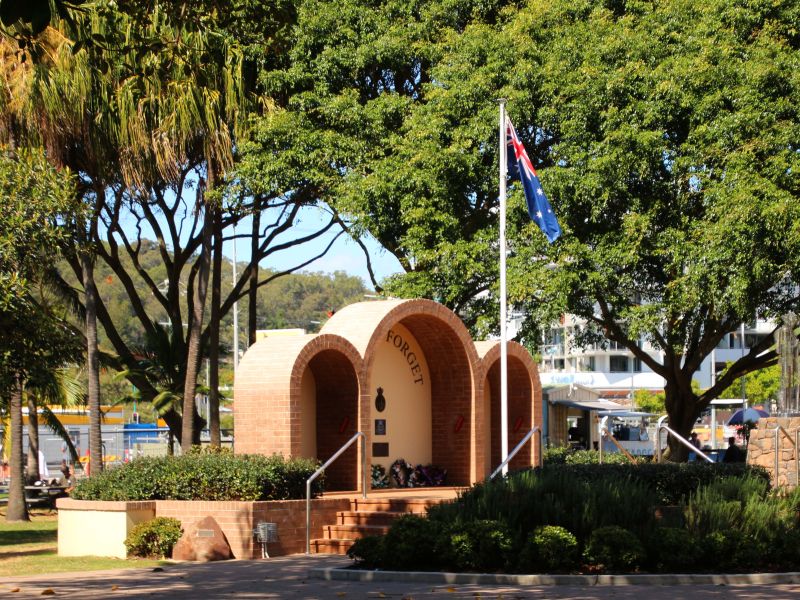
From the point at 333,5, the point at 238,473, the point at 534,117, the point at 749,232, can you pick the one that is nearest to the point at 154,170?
the point at 333,5

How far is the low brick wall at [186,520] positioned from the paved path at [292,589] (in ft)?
6.65

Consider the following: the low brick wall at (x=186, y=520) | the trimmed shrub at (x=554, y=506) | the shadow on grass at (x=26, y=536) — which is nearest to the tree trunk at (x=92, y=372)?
the shadow on grass at (x=26, y=536)

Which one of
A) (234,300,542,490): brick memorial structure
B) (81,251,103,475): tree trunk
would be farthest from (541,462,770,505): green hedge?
(81,251,103,475): tree trunk

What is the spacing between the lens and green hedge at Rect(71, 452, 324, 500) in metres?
16.9

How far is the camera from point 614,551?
12.9 meters

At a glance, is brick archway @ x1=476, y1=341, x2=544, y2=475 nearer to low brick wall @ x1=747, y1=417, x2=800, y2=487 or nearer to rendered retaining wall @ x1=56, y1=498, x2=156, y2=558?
low brick wall @ x1=747, y1=417, x2=800, y2=487

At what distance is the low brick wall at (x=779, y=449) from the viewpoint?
20.2 meters

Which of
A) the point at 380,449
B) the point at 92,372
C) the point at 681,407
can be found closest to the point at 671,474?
the point at 380,449

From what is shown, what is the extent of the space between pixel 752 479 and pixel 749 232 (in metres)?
9.16

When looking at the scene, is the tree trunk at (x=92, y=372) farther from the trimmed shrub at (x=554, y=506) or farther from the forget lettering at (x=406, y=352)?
the trimmed shrub at (x=554, y=506)

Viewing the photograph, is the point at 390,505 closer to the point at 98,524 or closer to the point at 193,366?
the point at 98,524

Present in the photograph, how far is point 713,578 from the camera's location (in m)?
12.4

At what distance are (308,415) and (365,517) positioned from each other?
3499mm

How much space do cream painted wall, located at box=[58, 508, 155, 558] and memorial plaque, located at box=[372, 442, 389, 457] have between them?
5.46m
